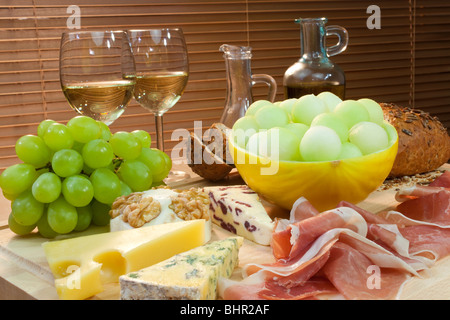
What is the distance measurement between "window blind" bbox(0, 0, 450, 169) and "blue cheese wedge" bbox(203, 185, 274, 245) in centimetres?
149

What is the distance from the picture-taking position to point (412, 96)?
A: 3.11 metres

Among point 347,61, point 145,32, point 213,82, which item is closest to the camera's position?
point 145,32

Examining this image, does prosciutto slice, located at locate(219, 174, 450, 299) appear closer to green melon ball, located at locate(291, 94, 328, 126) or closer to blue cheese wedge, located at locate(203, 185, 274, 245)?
blue cheese wedge, located at locate(203, 185, 274, 245)

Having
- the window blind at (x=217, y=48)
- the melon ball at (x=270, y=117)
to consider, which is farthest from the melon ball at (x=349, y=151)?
the window blind at (x=217, y=48)

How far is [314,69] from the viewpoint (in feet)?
4.19

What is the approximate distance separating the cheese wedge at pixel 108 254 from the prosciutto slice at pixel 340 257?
0.13 m

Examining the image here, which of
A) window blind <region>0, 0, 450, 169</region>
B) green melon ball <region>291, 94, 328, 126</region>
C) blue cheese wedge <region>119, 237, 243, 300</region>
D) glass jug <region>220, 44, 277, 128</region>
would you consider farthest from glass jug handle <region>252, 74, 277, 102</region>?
window blind <region>0, 0, 450, 169</region>

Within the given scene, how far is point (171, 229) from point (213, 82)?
188 centimetres

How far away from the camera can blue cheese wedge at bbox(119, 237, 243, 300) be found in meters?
0.65

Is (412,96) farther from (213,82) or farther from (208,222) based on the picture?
(208,222)

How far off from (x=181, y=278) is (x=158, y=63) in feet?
1.87

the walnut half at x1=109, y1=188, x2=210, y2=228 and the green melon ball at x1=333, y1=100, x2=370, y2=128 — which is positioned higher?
the green melon ball at x1=333, y1=100, x2=370, y2=128

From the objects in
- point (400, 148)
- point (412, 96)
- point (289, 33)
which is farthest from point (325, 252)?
point (412, 96)

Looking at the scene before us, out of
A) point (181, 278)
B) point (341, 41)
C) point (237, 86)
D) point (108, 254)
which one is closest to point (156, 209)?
point (108, 254)
